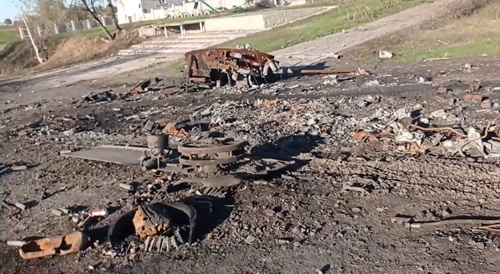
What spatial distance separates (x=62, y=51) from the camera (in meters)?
43.1

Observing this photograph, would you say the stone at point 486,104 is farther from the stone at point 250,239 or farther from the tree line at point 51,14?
the tree line at point 51,14

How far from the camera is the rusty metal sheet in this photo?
10.3m

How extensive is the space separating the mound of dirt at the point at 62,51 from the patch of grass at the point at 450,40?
19.7 meters

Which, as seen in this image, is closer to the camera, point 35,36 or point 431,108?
point 431,108

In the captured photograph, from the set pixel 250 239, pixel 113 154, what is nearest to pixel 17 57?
pixel 113 154

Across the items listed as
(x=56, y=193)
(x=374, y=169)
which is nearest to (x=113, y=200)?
(x=56, y=193)

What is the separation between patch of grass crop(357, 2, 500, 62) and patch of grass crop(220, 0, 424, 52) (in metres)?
4.41

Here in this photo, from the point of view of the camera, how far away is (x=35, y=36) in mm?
46594

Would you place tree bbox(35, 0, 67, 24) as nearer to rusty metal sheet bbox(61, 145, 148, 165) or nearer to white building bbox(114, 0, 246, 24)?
white building bbox(114, 0, 246, 24)

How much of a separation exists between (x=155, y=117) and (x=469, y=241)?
31.9 feet

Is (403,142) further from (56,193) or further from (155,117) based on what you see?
(155,117)

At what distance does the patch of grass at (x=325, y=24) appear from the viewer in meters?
26.3

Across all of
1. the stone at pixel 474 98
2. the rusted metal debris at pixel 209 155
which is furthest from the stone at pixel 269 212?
the stone at pixel 474 98

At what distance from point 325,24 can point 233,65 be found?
12529 mm
